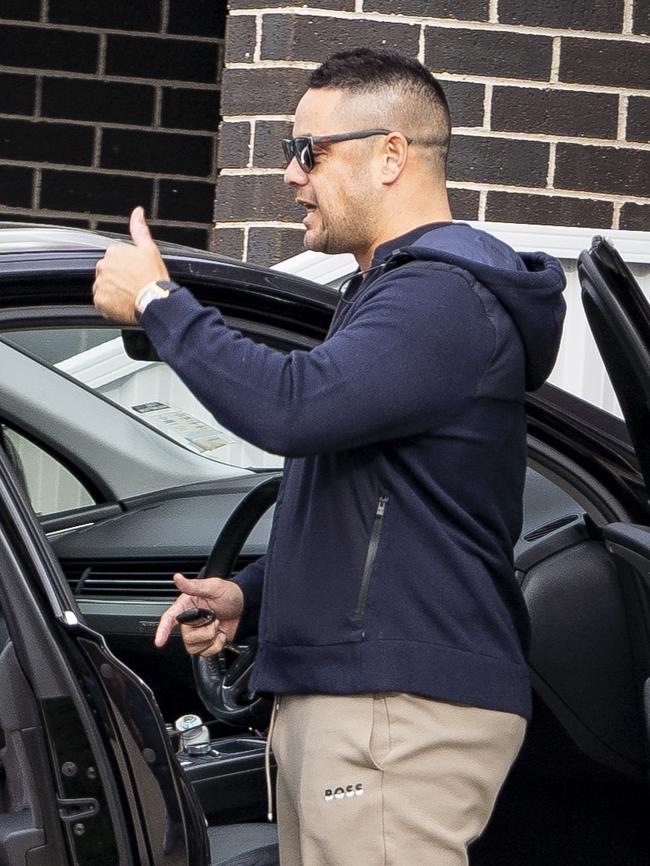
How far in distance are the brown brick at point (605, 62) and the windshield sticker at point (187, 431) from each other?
202 cm

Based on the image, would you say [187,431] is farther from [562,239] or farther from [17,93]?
[17,93]

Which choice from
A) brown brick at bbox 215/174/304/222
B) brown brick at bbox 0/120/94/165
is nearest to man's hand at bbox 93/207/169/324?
brown brick at bbox 215/174/304/222

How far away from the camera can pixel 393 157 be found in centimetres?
208

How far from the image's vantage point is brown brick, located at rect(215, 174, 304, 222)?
484 centimetres

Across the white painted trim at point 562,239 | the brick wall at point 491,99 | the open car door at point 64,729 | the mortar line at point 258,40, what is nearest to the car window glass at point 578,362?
the white painted trim at point 562,239

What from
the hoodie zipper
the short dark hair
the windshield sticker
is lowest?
the windshield sticker

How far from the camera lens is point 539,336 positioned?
78.3 inches

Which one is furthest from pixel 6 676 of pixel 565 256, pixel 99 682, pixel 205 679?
pixel 565 256

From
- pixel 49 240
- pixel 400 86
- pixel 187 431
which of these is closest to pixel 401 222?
→ pixel 400 86

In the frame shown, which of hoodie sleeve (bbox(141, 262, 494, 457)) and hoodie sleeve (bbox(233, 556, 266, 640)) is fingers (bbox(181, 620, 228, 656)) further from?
hoodie sleeve (bbox(141, 262, 494, 457))

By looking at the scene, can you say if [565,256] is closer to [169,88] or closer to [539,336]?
[169,88]

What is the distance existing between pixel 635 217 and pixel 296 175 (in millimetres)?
3145

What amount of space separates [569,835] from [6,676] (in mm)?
1062

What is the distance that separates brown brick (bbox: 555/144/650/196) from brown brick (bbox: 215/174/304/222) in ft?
3.02
